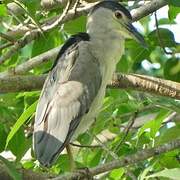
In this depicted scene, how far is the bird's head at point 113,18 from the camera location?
3.89m

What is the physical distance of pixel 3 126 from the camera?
3459 mm

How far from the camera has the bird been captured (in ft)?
10.8

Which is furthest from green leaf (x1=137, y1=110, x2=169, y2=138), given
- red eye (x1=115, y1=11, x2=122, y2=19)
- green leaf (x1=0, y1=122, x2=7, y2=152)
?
red eye (x1=115, y1=11, x2=122, y2=19)

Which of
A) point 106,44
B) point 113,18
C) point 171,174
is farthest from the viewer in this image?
point 113,18

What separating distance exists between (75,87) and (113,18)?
2.41 ft

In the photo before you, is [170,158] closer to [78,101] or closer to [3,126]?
[78,101]

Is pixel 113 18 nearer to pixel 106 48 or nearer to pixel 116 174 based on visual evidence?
pixel 106 48

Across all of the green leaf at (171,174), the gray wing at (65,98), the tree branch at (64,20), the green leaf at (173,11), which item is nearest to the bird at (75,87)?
the gray wing at (65,98)

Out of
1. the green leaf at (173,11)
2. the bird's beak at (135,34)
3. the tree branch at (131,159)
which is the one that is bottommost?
the bird's beak at (135,34)

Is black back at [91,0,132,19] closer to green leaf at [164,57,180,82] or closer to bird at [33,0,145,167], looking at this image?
bird at [33,0,145,167]

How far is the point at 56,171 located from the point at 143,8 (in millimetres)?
1035

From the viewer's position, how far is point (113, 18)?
4.08 metres

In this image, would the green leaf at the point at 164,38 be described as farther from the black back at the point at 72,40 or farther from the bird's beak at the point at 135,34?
the black back at the point at 72,40

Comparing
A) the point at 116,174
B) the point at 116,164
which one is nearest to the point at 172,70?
the point at 116,174
